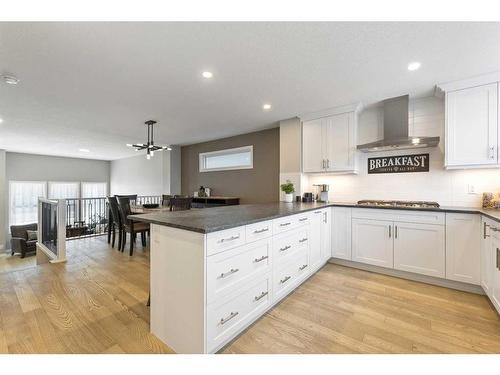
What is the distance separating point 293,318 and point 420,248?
1.92m

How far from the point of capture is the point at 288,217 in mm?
2318

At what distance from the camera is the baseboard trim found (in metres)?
2.49

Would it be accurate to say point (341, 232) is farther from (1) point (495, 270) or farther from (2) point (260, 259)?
(2) point (260, 259)

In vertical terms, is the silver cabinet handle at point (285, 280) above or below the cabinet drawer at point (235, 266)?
below

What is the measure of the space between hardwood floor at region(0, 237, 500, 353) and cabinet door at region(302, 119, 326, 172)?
178cm

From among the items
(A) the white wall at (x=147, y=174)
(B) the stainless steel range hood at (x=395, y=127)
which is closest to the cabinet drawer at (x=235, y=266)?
(B) the stainless steel range hood at (x=395, y=127)

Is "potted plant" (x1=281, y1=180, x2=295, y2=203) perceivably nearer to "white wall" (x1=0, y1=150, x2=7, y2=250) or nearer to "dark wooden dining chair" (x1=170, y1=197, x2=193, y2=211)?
"dark wooden dining chair" (x1=170, y1=197, x2=193, y2=211)

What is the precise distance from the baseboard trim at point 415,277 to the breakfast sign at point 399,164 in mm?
1454

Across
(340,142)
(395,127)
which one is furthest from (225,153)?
(395,127)

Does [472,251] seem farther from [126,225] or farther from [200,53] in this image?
[126,225]

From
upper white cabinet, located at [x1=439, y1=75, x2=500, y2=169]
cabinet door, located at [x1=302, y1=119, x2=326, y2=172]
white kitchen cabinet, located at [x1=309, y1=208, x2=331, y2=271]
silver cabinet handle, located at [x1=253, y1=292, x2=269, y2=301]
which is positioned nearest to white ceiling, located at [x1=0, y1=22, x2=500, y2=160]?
upper white cabinet, located at [x1=439, y1=75, x2=500, y2=169]

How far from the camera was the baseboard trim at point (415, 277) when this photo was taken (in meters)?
2.49

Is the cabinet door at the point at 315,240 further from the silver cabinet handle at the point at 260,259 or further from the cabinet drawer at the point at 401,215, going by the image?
the silver cabinet handle at the point at 260,259
